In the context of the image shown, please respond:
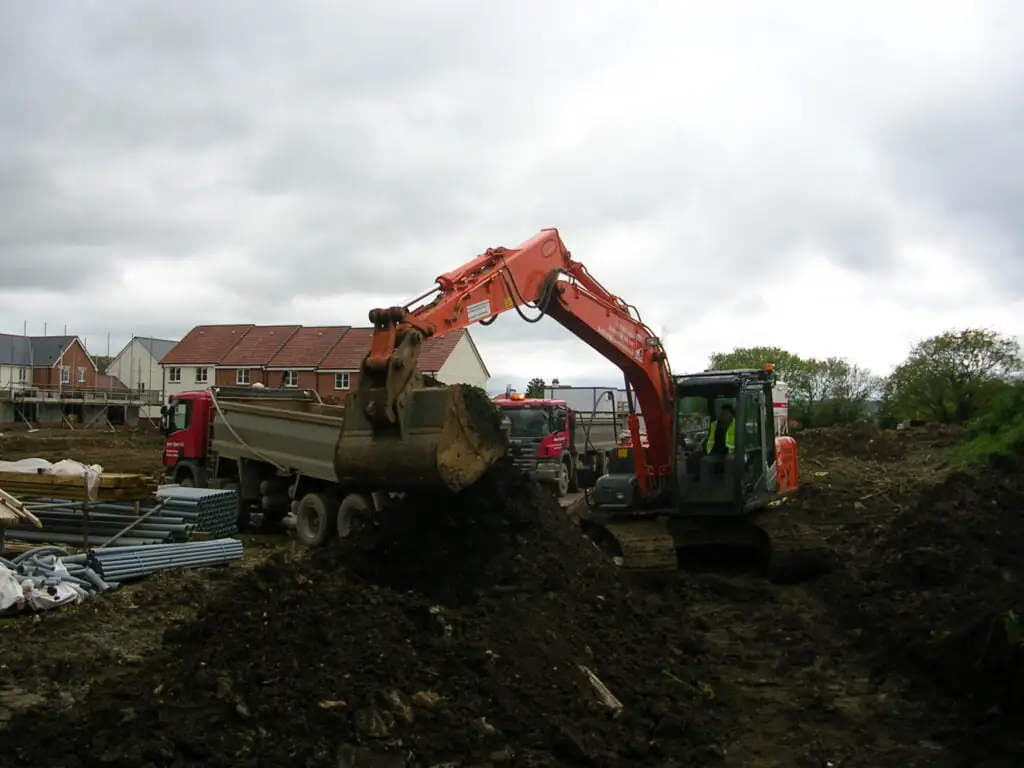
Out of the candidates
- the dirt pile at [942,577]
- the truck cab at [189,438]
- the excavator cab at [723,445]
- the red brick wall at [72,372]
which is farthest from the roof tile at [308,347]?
the excavator cab at [723,445]

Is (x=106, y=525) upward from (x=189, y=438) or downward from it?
downward

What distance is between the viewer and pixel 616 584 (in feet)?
28.0

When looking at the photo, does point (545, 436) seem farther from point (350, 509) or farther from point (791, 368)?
point (791, 368)

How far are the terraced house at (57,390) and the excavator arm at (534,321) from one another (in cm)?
5078

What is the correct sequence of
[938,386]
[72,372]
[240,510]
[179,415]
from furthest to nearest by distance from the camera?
[72,372] < [938,386] < [179,415] < [240,510]

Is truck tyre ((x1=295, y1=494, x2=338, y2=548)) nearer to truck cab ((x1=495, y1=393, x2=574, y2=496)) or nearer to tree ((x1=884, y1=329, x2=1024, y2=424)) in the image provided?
truck cab ((x1=495, y1=393, x2=574, y2=496))

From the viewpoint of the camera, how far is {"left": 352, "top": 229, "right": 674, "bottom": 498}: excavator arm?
716 centimetres

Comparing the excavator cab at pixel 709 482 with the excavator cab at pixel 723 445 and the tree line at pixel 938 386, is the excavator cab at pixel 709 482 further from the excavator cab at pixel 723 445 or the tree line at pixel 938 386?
the tree line at pixel 938 386

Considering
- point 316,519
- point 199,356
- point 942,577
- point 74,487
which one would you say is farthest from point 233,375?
point 942,577

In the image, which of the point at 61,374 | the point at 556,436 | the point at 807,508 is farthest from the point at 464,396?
the point at 61,374

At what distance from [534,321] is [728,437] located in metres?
2.92

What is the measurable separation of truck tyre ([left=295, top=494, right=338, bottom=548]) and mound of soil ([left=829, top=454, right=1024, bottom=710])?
6973 mm

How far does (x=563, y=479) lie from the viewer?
2120 centimetres

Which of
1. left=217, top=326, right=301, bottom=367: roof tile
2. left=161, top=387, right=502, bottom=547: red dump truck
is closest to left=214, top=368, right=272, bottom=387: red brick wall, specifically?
left=217, top=326, right=301, bottom=367: roof tile
